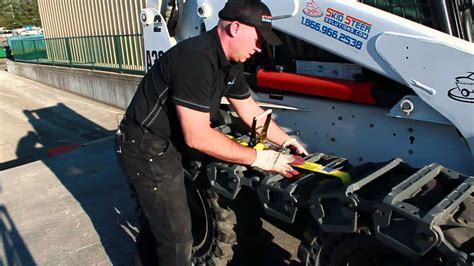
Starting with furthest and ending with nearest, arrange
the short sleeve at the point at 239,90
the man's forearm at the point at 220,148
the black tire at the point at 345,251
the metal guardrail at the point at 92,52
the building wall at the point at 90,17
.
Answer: the building wall at the point at 90,17
the metal guardrail at the point at 92,52
the short sleeve at the point at 239,90
the man's forearm at the point at 220,148
the black tire at the point at 345,251

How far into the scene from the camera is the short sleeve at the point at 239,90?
3.04m

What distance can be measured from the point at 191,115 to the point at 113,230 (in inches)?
99.0

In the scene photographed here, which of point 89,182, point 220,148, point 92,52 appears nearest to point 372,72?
point 220,148

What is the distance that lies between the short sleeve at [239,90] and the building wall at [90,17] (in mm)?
9491

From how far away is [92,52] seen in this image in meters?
13.8

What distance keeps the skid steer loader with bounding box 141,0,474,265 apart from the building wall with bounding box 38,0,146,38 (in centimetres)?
956

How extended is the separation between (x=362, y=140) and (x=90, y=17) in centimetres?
1417

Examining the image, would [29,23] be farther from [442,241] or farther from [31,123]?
[442,241]

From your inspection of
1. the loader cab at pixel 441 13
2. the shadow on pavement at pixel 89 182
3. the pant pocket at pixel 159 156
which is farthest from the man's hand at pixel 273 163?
the shadow on pavement at pixel 89 182

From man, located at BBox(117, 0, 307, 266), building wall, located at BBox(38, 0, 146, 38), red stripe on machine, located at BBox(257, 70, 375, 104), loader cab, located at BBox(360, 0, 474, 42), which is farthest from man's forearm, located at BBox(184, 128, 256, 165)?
building wall, located at BBox(38, 0, 146, 38)

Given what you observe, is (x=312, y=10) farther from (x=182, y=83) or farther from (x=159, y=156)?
(x=159, y=156)

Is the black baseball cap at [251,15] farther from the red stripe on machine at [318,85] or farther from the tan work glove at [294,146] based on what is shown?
the tan work glove at [294,146]

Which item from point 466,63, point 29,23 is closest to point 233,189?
point 466,63

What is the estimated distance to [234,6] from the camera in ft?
7.91
